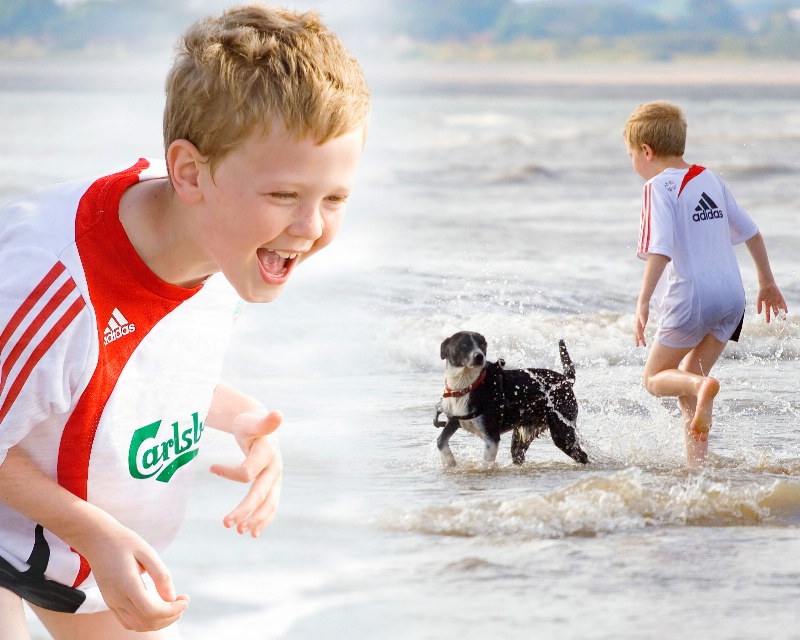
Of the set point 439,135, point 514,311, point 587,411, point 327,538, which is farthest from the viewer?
point 439,135

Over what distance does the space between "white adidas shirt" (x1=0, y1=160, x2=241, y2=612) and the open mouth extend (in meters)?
0.09

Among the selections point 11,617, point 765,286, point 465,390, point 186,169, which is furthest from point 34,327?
point 765,286

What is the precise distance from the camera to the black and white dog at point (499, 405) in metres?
1.87

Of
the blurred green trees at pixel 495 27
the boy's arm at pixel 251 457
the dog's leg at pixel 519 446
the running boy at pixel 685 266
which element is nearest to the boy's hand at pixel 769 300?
the running boy at pixel 685 266

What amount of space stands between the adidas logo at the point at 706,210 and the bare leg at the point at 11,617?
1.25 m

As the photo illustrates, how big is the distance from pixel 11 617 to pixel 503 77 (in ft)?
18.8

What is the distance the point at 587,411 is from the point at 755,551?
0.49m

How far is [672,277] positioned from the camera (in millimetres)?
1832

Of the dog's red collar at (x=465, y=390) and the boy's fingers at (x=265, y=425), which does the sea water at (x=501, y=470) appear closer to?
the dog's red collar at (x=465, y=390)

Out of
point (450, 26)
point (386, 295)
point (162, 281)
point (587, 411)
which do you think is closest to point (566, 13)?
point (450, 26)

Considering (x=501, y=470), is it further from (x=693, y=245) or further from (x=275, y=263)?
(x=275, y=263)

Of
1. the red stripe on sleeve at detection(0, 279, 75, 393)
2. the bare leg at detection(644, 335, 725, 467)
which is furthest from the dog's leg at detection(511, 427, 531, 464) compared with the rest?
the red stripe on sleeve at detection(0, 279, 75, 393)

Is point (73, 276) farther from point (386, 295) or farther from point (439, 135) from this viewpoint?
point (439, 135)

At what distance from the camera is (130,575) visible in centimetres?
86
